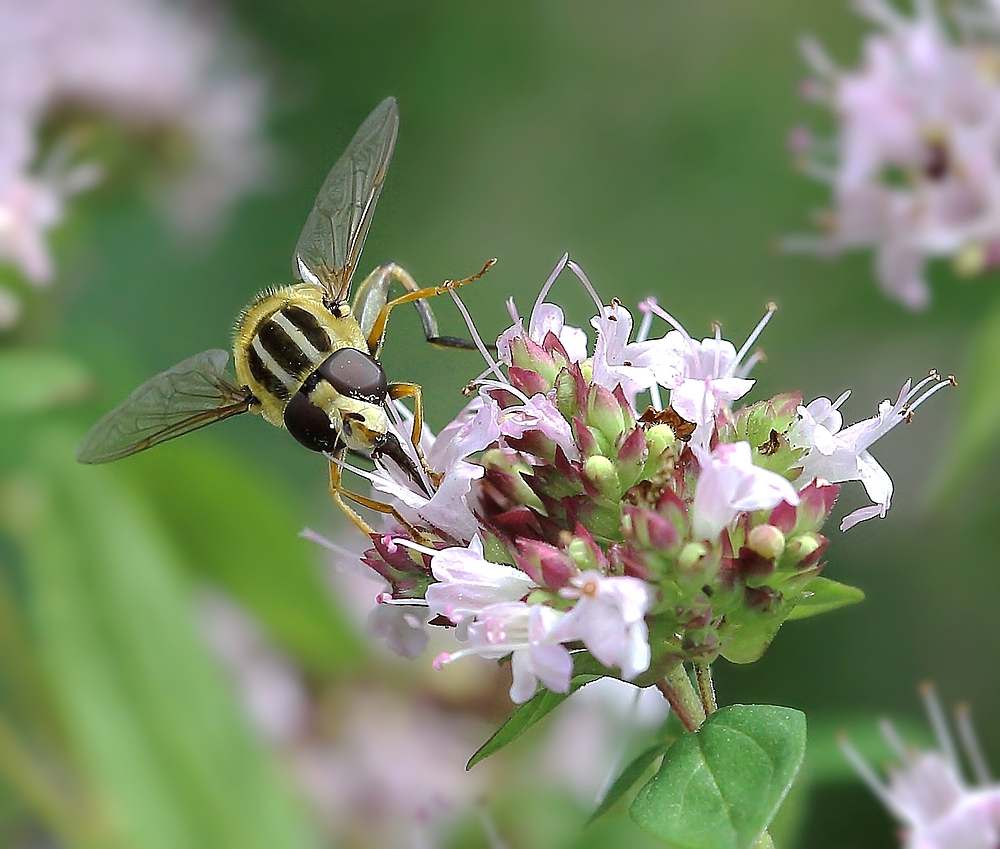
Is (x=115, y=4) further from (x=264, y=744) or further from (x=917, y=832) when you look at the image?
(x=917, y=832)

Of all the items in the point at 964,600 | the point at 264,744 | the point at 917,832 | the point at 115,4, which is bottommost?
the point at 964,600

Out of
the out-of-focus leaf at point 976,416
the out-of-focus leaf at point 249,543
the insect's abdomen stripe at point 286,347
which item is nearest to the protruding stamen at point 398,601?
the insect's abdomen stripe at point 286,347

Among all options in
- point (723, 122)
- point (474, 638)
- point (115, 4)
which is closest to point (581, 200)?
point (723, 122)

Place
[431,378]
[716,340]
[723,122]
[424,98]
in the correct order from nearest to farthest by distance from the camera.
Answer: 1. [716,340]
2. [431,378]
3. [723,122]
4. [424,98]

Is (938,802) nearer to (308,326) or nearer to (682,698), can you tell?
(682,698)

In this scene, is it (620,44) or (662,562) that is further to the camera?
(620,44)

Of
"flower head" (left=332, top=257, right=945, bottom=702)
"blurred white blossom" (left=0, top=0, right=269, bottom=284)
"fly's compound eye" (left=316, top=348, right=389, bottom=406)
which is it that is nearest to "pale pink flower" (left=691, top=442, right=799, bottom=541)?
"flower head" (left=332, top=257, right=945, bottom=702)

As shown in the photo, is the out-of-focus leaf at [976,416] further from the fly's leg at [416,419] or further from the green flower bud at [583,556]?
the green flower bud at [583,556]

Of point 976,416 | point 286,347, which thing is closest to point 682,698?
point 286,347
